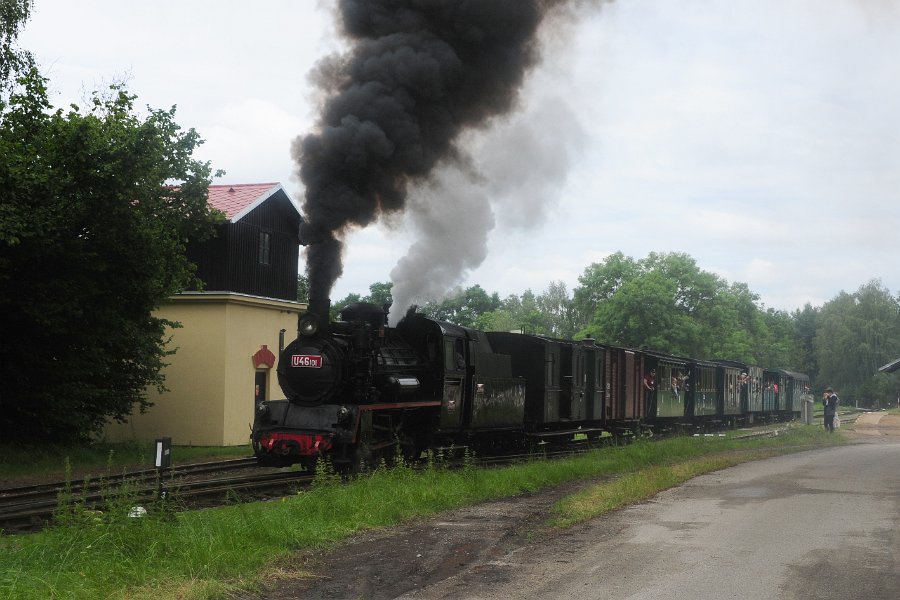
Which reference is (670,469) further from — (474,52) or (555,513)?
(474,52)

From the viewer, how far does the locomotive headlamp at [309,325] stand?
1354cm

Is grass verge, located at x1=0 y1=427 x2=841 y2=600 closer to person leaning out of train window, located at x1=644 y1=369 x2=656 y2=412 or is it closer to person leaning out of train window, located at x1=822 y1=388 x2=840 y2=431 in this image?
person leaning out of train window, located at x1=644 y1=369 x2=656 y2=412

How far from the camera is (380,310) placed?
14305 mm

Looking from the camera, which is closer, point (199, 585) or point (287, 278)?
point (199, 585)

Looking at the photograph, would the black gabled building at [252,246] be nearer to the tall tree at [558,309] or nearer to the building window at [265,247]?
the building window at [265,247]

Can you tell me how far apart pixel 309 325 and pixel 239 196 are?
1406 cm

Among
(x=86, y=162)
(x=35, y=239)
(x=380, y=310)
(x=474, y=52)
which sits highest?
(x=474, y=52)

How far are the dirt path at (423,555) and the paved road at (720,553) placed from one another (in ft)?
0.40

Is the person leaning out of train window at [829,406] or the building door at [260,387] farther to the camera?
the person leaning out of train window at [829,406]

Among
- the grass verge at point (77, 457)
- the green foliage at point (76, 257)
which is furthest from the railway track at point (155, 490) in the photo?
the green foliage at point (76, 257)

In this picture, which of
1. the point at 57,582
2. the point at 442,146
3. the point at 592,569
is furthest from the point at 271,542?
the point at 442,146

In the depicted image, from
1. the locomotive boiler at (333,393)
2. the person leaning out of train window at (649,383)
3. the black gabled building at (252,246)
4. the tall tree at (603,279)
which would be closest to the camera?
the locomotive boiler at (333,393)

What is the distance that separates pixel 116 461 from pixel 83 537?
11.9 metres

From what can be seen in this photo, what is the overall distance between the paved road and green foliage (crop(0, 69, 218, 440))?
1115 centimetres
